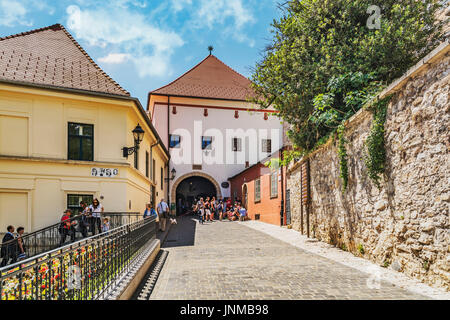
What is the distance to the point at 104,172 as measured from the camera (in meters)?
13.5

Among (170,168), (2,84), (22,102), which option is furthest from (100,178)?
(170,168)

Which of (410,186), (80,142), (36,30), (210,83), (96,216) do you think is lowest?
(96,216)

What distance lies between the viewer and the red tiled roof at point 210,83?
31.2 meters

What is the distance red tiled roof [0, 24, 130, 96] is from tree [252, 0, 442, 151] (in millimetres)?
6716

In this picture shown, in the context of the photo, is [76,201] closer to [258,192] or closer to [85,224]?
[85,224]

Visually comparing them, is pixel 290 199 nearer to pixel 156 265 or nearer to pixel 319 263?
pixel 319 263

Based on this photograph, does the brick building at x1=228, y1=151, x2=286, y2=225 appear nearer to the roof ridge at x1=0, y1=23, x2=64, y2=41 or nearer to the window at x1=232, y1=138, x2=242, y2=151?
the window at x1=232, y1=138, x2=242, y2=151

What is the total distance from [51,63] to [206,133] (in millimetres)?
17061

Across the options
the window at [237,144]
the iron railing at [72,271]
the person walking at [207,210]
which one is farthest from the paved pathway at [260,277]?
the window at [237,144]

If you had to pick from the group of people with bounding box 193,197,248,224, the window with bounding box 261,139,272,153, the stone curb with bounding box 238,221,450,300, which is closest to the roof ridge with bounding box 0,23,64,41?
the group of people with bounding box 193,197,248,224

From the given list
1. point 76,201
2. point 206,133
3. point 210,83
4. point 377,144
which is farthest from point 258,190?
point 377,144

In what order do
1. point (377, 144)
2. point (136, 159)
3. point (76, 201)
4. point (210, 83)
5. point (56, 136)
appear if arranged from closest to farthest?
point (377, 144) < point (56, 136) < point (76, 201) < point (136, 159) < point (210, 83)

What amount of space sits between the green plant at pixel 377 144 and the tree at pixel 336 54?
1.02 m

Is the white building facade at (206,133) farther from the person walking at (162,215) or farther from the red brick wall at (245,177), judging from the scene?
the person walking at (162,215)
